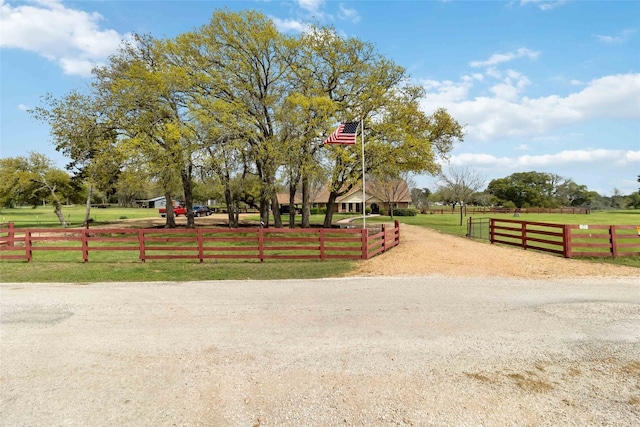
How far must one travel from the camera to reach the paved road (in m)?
3.30

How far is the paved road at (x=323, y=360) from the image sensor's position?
330 cm

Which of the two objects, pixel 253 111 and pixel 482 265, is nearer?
pixel 482 265

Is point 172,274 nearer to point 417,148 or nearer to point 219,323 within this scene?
point 219,323

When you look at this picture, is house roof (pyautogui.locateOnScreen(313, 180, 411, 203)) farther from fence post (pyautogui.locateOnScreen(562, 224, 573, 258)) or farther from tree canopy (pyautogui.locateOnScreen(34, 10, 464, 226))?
fence post (pyautogui.locateOnScreen(562, 224, 573, 258))

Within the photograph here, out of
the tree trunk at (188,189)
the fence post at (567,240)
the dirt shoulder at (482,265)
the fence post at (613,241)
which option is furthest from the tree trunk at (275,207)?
the fence post at (613,241)

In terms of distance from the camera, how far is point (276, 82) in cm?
2181

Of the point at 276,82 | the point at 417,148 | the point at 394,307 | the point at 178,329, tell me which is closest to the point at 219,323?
the point at 178,329

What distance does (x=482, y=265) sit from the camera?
11.2m

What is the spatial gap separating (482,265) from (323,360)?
8396mm

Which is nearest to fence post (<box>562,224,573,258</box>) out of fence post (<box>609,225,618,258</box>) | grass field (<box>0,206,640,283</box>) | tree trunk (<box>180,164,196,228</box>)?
grass field (<box>0,206,640,283</box>)

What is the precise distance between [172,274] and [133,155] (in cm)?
1137

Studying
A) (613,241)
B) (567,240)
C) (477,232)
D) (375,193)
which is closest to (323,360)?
(567,240)

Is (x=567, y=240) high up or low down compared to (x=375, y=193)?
down

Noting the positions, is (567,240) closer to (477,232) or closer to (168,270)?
(477,232)
